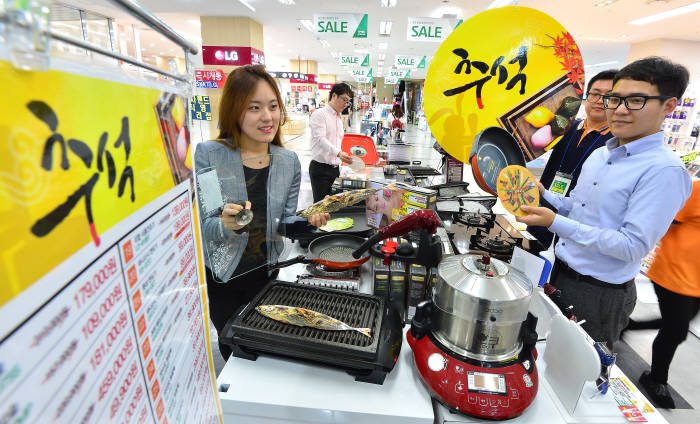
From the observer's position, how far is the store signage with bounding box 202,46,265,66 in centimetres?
818

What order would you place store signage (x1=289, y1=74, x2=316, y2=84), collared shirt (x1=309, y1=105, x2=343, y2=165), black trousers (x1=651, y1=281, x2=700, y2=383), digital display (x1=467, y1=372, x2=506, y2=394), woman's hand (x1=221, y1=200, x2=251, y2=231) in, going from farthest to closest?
store signage (x1=289, y1=74, x2=316, y2=84)
collared shirt (x1=309, y1=105, x2=343, y2=165)
black trousers (x1=651, y1=281, x2=700, y2=383)
woman's hand (x1=221, y1=200, x2=251, y2=231)
digital display (x1=467, y1=372, x2=506, y2=394)

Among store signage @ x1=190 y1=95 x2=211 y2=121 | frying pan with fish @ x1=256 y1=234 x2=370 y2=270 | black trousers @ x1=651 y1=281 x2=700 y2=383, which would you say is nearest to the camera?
frying pan with fish @ x1=256 y1=234 x2=370 y2=270

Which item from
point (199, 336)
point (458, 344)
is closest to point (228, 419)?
point (199, 336)

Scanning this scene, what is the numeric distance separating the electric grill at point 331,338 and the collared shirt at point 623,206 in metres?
0.81

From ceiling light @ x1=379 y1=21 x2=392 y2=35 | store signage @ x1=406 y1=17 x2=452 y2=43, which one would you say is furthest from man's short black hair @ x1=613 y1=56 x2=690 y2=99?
ceiling light @ x1=379 y1=21 x2=392 y2=35

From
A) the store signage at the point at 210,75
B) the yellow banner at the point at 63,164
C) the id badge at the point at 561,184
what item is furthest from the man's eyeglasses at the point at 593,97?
the store signage at the point at 210,75

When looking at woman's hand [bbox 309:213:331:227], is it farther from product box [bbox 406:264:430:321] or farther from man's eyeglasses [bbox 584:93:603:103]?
man's eyeglasses [bbox 584:93:603:103]

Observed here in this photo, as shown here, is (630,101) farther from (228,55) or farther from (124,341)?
(228,55)

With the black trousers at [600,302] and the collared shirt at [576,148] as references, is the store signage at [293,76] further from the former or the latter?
the black trousers at [600,302]

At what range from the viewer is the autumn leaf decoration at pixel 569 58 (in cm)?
135

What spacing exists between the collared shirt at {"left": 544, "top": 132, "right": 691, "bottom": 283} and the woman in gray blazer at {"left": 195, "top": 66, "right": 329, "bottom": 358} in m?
1.18

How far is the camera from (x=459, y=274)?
942mm

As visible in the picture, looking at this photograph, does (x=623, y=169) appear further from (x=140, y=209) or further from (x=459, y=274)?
(x=140, y=209)

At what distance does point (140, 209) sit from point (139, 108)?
→ 0.12m
